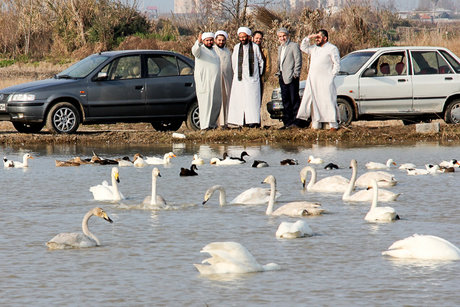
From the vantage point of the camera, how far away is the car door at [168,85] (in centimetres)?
2123

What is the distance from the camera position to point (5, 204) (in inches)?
480

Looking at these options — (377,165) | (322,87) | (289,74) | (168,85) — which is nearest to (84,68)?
(168,85)

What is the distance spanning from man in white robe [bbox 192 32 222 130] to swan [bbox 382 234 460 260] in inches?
502

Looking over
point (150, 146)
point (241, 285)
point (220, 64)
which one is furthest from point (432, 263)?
point (220, 64)

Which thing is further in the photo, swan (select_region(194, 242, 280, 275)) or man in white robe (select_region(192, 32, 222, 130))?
man in white robe (select_region(192, 32, 222, 130))

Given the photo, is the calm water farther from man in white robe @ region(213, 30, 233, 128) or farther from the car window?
the car window

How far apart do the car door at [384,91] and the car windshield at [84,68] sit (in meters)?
5.33

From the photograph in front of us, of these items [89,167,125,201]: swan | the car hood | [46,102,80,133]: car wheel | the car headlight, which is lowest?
[89,167,125,201]: swan

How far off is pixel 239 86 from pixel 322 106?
1.89 metres

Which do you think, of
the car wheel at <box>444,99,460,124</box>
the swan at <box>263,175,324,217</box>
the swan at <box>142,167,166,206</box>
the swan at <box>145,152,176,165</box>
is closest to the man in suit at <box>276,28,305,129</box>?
the car wheel at <box>444,99,460,124</box>

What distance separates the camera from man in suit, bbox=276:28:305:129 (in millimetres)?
20562

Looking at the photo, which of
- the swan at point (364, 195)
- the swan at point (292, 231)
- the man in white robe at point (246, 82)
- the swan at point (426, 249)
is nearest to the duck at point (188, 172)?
the swan at point (364, 195)

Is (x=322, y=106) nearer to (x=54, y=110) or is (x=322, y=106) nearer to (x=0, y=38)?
(x=54, y=110)

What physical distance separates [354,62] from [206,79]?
123 inches
